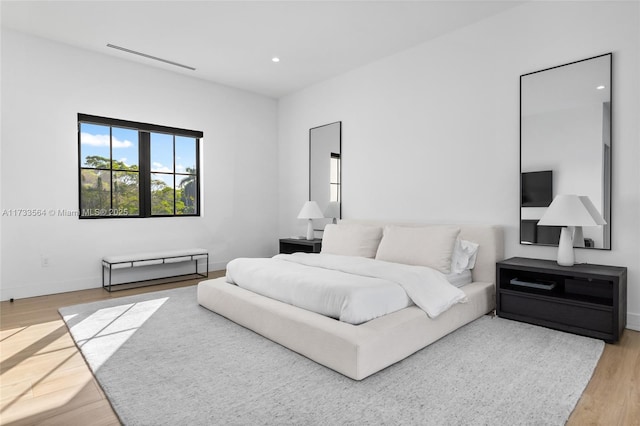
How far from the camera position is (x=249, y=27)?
12.5 ft

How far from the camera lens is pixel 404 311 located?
2500 mm

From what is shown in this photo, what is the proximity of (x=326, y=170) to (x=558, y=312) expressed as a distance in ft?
11.2

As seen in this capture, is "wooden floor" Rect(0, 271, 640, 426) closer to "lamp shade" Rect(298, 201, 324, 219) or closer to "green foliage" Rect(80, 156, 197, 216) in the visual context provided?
"green foliage" Rect(80, 156, 197, 216)

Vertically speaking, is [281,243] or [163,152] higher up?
[163,152]

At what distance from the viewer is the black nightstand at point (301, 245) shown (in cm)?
505

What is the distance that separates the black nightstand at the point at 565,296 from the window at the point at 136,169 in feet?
14.0

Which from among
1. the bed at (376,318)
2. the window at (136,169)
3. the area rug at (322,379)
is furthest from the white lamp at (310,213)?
the area rug at (322,379)

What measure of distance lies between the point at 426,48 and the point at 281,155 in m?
2.97

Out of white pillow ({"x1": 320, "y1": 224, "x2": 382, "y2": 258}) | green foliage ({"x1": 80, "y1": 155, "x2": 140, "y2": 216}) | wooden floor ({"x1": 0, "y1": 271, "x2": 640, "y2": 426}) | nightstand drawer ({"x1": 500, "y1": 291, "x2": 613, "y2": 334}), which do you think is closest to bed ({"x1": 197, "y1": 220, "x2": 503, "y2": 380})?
white pillow ({"x1": 320, "y1": 224, "x2": 382, "y2": 258})

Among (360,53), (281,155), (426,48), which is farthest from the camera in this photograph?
(281,155)

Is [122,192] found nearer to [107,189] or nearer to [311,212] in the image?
[107,189]

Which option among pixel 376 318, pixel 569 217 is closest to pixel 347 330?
pixel 376 318

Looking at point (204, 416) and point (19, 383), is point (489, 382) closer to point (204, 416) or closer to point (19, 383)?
point (204, 416)

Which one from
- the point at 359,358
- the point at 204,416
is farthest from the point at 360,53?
the point at 204,416
